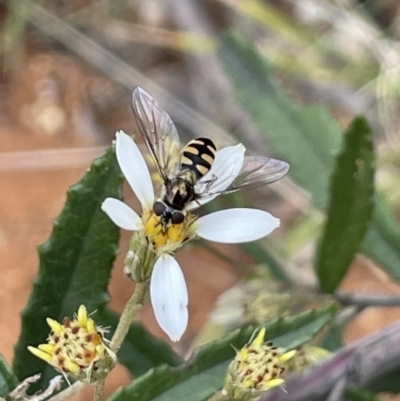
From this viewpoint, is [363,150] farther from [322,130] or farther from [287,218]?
[287,218]

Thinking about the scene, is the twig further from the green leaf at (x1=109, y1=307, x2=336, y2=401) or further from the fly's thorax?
the fly's thorax

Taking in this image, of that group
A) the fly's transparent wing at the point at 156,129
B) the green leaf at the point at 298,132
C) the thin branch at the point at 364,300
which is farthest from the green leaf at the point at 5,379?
the green leaf at the point at 298,132

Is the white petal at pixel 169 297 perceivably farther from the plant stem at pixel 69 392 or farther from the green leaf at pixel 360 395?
the green leaf at pixel 360 395

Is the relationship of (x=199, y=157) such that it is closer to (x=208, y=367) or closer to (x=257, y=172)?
(x=257, y=172)

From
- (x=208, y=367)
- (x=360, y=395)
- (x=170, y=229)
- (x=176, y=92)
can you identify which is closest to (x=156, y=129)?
(x=170, y=229)

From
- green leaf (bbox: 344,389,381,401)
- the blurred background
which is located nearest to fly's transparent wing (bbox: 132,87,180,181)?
green leaf (bbox: 344,389,381,401)

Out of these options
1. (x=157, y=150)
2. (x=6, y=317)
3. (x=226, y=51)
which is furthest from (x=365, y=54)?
(x=157, y=150)
